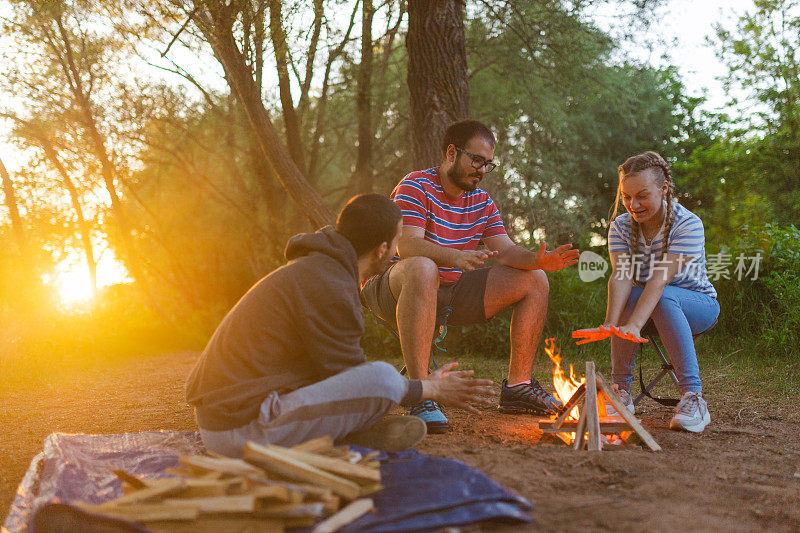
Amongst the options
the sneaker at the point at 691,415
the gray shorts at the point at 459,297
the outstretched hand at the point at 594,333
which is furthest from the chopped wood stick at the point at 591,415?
the gray shorts at the point at 459,297

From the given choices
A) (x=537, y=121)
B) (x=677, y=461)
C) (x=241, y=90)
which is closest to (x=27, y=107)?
(x=241, y=90)

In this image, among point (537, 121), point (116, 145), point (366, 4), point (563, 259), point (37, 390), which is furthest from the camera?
point (537, 121)

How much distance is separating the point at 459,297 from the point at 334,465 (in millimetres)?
1914

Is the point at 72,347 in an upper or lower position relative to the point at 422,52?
lower

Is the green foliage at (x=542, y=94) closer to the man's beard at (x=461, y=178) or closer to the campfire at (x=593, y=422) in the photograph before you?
the man's beard at (x=461, y=178)

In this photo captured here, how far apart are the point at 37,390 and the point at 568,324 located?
5.27 m

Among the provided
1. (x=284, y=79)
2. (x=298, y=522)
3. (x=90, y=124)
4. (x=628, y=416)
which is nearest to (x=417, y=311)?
(x=628, y=416)

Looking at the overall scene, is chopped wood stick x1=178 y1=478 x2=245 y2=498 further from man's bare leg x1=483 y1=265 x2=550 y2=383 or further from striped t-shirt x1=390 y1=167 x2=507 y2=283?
man's bare leg x1=483 y1=265 x2=550 y2=383

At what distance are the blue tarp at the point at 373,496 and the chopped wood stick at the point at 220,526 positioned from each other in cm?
24

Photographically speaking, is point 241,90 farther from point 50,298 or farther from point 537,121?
point 537,121

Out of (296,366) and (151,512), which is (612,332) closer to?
(296,366)

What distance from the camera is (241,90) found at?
7152mm

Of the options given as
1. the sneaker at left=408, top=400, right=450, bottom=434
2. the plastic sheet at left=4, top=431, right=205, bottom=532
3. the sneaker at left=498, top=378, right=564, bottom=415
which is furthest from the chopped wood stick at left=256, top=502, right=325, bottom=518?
the sneaker at left=498, top=378, right=564, bottom=415

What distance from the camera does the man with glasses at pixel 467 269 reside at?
12.3 ft
